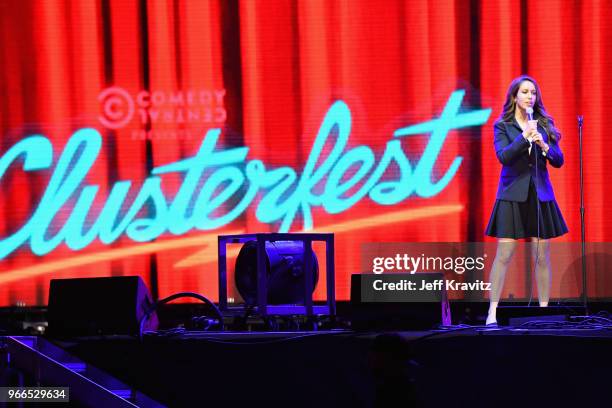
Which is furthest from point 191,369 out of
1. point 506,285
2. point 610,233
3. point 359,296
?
point 610,233

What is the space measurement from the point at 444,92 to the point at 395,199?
0.93 m

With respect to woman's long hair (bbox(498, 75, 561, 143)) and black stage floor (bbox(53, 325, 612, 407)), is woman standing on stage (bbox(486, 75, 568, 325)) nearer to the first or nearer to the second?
woman's long hair (bbox(498, 75, 561, 143))

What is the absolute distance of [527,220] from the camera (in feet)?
16.2

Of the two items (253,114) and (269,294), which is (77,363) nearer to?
(269,294)

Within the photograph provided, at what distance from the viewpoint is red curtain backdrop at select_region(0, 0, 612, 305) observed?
692cm

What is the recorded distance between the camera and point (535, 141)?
15.3ft

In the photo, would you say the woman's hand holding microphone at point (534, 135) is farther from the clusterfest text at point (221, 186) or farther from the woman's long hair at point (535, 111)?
the clusterfest text at point (221, 186)

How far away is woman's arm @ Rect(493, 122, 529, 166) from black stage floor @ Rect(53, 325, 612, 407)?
1.37 m

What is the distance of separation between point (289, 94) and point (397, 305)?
11.5ft

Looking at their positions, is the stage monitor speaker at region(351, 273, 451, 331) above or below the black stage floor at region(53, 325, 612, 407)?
above

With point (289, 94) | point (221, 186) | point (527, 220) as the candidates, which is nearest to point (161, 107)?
point (221, 186)

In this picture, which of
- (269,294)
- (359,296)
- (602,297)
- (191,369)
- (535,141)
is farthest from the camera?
(602,297)

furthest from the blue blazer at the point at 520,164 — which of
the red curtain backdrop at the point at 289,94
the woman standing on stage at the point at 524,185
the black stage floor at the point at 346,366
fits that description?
the red curtain backdrop at the point at 289,94

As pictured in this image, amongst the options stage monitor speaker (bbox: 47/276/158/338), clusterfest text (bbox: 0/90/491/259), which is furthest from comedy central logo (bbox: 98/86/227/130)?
stage monitor speaker (bbox: 47/276/158/338)
